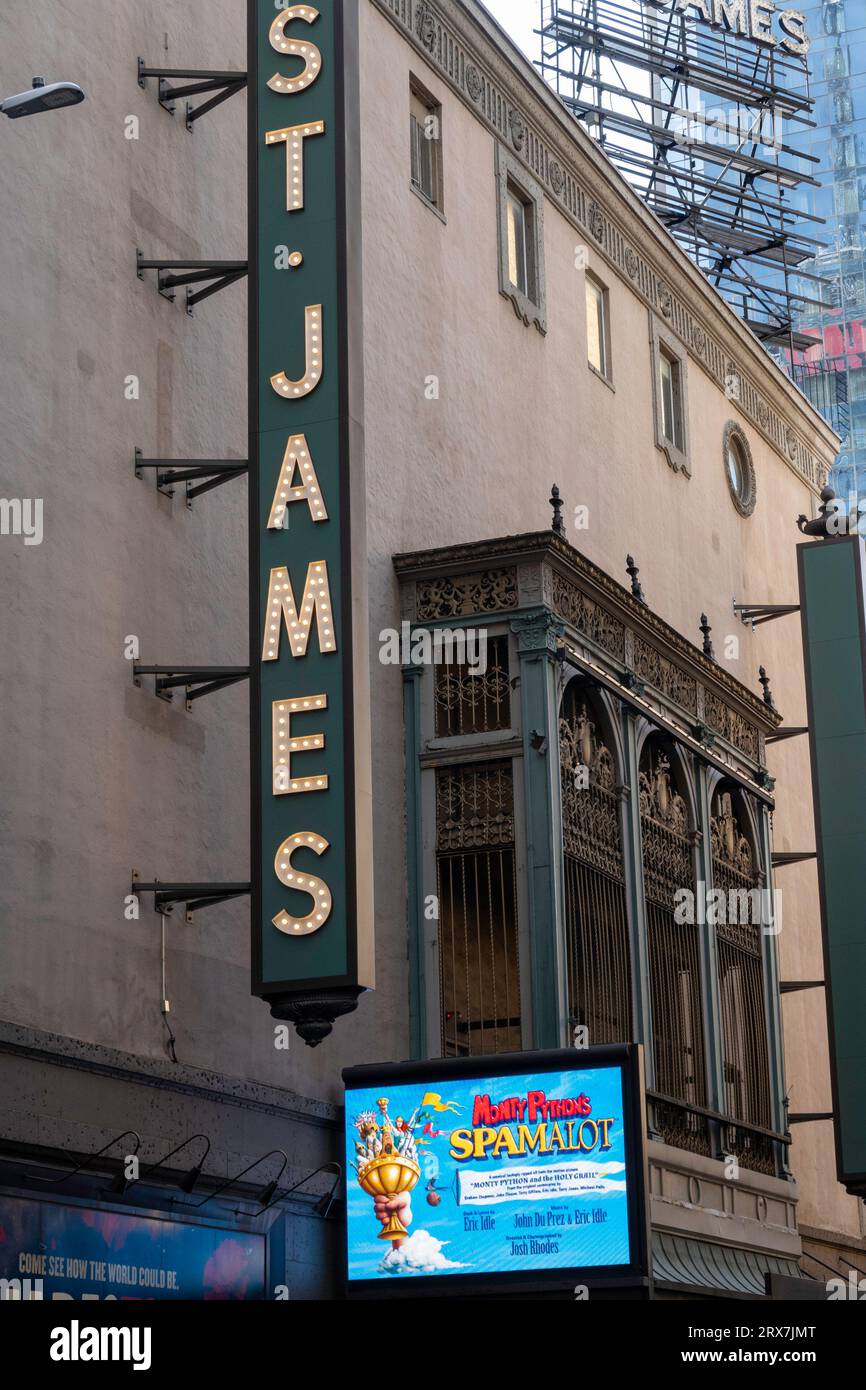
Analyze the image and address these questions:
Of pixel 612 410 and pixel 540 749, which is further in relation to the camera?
pixel 612 410

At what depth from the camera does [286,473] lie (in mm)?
17844

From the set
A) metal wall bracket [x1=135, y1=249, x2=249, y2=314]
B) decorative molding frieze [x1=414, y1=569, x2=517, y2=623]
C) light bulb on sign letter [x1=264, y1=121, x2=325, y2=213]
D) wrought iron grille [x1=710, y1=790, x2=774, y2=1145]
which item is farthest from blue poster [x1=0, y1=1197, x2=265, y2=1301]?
light bulb on sign letter [x1=264, y1=121, x2=325, y2=213]

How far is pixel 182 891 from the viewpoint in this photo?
56.6 ft

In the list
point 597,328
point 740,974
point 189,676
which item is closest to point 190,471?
point 189,676

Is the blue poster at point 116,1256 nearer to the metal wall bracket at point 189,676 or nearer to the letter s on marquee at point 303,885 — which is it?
the letter s on marquee at point 303,885

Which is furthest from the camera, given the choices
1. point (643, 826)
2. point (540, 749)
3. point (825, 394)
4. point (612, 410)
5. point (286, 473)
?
point (825, 394)

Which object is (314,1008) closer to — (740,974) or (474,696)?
(474,696)

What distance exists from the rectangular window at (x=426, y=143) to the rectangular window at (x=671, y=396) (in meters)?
7.32

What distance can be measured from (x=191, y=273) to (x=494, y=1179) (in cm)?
838

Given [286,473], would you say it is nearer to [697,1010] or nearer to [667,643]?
[667,643]

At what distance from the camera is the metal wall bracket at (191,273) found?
61.2ft

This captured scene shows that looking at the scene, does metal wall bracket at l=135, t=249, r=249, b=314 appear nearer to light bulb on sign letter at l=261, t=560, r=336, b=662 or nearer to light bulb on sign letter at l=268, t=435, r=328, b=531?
light bulb on sign letter at l=268, t=435, r=328, b=531

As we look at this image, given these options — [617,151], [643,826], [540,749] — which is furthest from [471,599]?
[617,151]

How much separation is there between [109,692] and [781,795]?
18.8 meters
